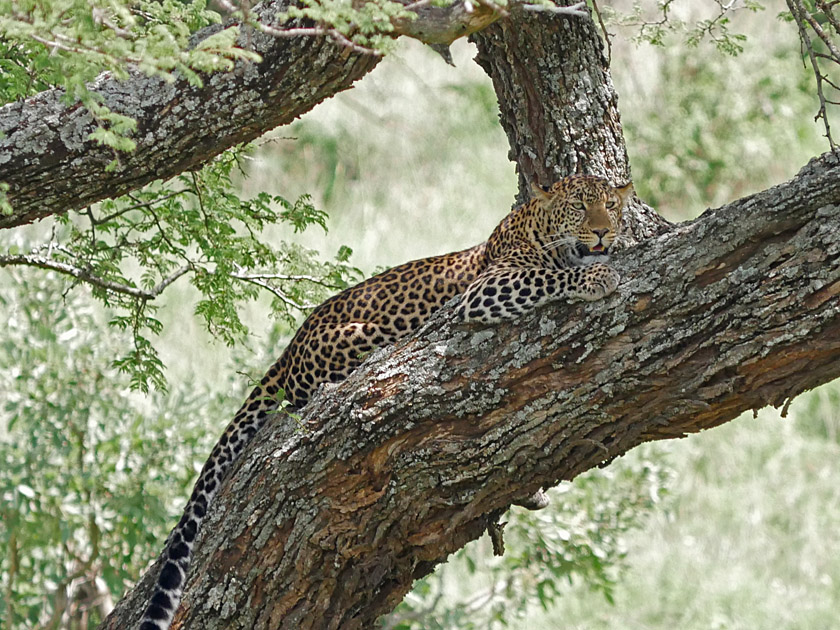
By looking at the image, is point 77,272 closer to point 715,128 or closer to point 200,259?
point 200,259

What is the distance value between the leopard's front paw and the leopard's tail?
186 centimetres

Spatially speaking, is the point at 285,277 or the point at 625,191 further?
the point at 285,277

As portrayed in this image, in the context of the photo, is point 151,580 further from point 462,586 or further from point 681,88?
point 681,88

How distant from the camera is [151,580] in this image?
5691 millimetres

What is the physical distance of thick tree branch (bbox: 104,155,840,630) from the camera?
14.0ft

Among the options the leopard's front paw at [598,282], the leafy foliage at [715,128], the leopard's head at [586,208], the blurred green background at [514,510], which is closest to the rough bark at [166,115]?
the blurred green background at [514,510]

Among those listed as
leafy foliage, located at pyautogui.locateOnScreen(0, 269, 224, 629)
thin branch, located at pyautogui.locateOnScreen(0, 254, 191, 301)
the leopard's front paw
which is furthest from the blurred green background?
the leopard's front paw

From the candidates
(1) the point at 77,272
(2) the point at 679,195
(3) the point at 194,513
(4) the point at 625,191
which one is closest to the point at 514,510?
(4) the point at 625,191

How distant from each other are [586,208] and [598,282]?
127 cm

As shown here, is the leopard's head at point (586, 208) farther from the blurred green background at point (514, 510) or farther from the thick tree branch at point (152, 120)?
the blurred green background at point (514, 510)

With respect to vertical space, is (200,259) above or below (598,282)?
above

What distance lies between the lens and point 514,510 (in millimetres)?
9023

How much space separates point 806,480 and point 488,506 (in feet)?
30.6

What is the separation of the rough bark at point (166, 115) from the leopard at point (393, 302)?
119 cm
